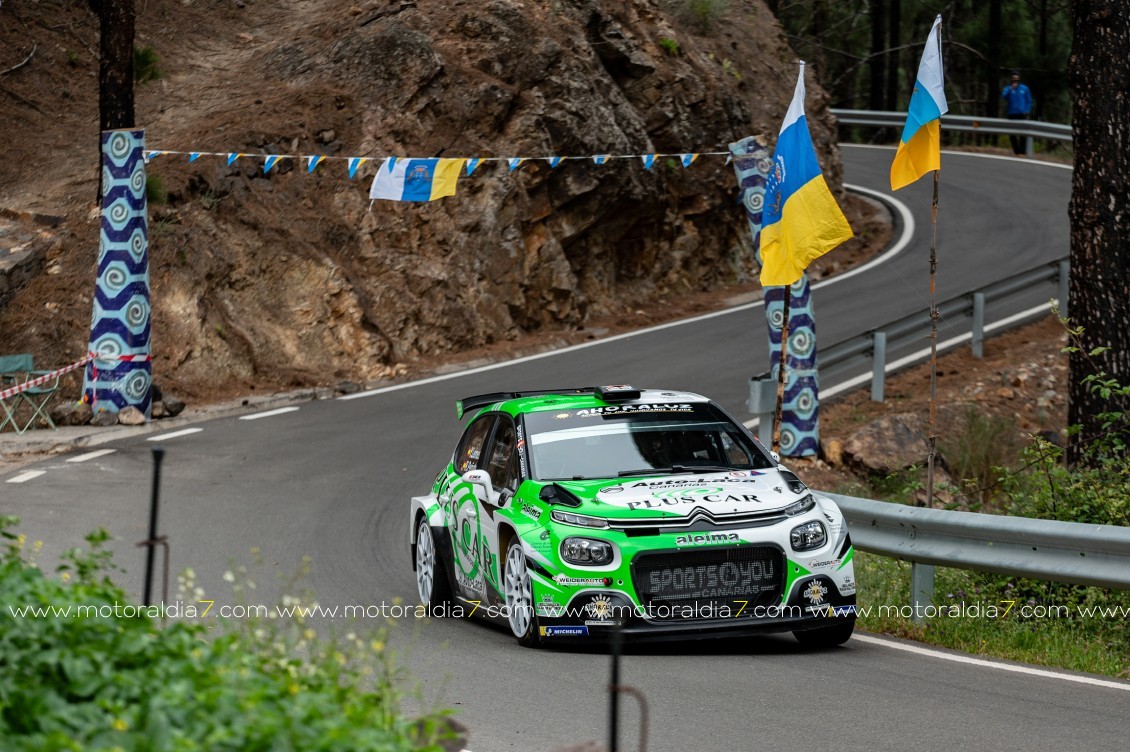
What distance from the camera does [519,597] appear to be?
351 inches

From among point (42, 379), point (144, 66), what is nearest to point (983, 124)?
point (144, 66)

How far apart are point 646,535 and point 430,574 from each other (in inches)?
106

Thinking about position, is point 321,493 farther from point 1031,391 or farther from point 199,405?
point 1031,391

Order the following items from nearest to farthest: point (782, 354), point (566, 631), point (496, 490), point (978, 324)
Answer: point (566, 631)
point (496, 490)
point (782, 354)
point (978, 324)

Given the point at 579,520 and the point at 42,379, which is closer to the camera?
the point at 579,520

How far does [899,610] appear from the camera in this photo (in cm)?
999

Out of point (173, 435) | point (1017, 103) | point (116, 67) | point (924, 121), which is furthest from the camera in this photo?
point (1017, 103)

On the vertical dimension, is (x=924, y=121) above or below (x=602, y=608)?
above

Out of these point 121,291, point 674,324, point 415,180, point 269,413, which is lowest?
point 269,413

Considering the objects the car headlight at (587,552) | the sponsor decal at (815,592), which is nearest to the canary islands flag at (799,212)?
the sponsor decal at (815,592)

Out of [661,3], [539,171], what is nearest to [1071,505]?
[539,171]

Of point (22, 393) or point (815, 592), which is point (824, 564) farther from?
point (22, 393)

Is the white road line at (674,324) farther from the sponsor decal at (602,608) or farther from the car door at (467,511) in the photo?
the sponsor decal at (602,608)

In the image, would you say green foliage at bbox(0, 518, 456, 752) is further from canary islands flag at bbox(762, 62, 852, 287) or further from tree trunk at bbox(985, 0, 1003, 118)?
tree trunk at bbox(985, 0, 1003, 118)
